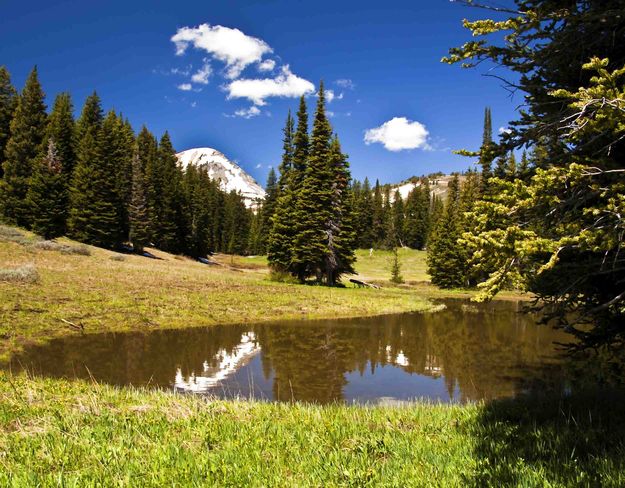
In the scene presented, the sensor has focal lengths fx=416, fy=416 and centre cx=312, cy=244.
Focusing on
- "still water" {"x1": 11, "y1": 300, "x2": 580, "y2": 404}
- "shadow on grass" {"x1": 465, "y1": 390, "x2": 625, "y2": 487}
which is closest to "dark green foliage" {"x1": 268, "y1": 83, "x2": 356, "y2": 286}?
"still water" {"x1": 11, "y1": 300, "x2": 580, "y2": 404}

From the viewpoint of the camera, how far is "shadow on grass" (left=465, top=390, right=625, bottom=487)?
13.0 feet

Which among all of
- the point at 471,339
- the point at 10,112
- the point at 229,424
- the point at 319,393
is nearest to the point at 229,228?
the point at 10,112

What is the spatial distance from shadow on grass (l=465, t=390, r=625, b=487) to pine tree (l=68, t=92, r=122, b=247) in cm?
4846

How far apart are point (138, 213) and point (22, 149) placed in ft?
46.1

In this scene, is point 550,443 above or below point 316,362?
above

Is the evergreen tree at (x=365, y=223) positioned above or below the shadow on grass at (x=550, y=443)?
above

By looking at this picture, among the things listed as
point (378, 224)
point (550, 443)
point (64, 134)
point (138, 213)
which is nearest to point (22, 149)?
point (64, 134)

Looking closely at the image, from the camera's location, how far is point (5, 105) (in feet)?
173

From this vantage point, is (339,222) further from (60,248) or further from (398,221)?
(398,221)

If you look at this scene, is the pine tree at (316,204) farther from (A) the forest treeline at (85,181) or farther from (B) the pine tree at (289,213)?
(A) the forest treeline at (85,181)

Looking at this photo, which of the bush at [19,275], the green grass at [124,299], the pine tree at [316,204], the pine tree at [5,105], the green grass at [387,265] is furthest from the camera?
the green grass at [387,265]

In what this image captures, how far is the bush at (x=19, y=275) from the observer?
923 inches

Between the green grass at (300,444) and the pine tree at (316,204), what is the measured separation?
31.8 metres

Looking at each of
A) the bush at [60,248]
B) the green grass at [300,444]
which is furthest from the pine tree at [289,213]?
the green grass at [300,444]
